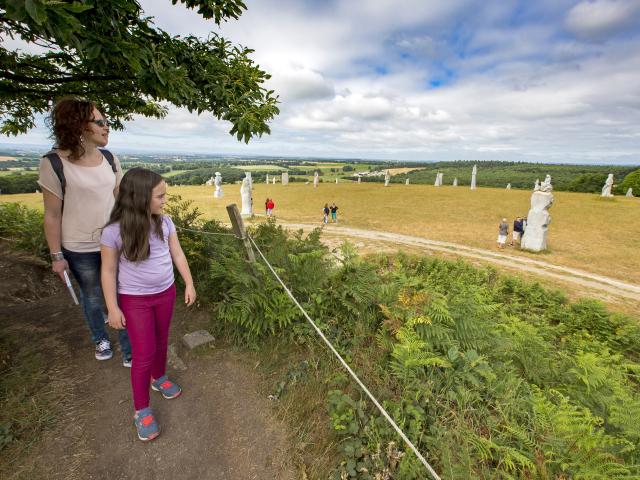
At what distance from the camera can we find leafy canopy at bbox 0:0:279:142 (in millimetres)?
2236

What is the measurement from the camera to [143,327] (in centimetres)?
247

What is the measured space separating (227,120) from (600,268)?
45.9 feet

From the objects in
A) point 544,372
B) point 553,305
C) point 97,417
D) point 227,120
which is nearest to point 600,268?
point 553,305

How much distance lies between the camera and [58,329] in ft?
13.2

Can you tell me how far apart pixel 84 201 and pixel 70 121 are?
671 millimetres

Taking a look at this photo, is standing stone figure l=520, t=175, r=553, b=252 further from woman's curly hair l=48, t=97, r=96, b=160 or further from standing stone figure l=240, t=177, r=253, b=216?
standing stone figure l=240, t=177, r=253, b=216

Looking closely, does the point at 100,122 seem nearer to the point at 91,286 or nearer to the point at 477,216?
the point at 91,286

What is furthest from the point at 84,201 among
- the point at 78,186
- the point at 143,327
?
the point at 143,327

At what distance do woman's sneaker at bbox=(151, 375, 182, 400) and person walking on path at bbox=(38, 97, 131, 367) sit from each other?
1163 mm

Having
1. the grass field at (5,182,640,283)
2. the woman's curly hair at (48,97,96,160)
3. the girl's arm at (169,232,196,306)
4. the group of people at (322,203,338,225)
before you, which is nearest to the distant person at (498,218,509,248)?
the grass field at (5,182,640,283)

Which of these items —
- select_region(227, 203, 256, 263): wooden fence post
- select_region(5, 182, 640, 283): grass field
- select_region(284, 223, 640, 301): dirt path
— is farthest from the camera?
select_region(5, 182, 640, 283): grass field

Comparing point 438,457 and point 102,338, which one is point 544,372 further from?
point 102,338

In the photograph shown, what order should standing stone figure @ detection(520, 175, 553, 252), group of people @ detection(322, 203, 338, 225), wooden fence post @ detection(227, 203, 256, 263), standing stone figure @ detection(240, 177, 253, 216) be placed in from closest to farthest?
wooden fence post @ detection(227, 203, 256, 263) → standing stone figure @ detection(520, 175, 553, 252) → group of people @ detection(322, 203, 338, 225) → standing stone figure @ detection(240, 177, 253, 216)

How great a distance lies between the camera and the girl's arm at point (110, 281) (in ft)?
7.39
